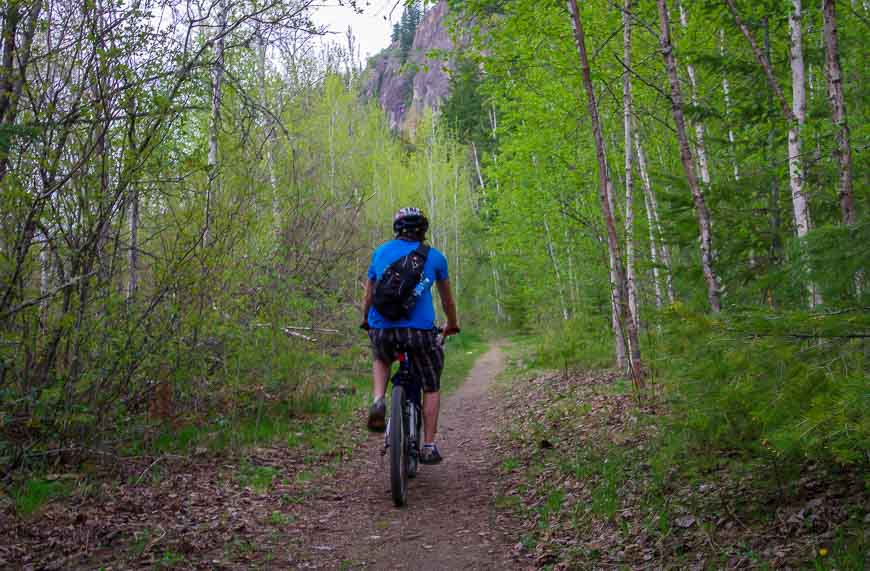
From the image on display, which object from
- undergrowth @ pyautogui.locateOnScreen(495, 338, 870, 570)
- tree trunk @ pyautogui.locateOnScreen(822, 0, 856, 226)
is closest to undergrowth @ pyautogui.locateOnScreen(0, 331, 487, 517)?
undergrowth @ pyautogui.locateOnScreen(495, 338, 870, 570)

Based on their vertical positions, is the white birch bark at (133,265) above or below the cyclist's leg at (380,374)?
above

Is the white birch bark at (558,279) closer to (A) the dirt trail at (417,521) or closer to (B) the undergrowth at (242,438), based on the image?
(B) the undergrowth at (242,438)

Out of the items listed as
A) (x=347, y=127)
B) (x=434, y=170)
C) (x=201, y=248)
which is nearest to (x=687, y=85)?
(x=201, y=248)

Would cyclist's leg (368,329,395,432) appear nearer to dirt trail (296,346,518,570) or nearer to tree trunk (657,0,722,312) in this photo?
dirt trail (296,346,518,570)

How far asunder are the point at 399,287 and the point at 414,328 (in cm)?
36

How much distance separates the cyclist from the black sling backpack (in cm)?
8

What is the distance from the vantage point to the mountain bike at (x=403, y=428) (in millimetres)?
4566

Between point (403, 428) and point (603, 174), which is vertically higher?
point (603, 174)

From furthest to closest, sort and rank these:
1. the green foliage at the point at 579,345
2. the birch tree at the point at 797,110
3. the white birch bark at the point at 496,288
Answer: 1. the white birch bark at the point at 496,288
2. the green foliage at the point at 579,345
3. the birch tree at the point at 797,110

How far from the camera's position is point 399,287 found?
468cm

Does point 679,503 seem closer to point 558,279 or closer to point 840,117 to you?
point 840,117

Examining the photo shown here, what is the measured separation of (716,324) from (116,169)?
4388mm

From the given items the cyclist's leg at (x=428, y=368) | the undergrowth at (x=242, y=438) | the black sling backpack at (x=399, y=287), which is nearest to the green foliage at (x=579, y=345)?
the undergrowth at (x=242, y=438)

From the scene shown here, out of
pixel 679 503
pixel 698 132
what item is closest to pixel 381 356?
pixel 679 503
